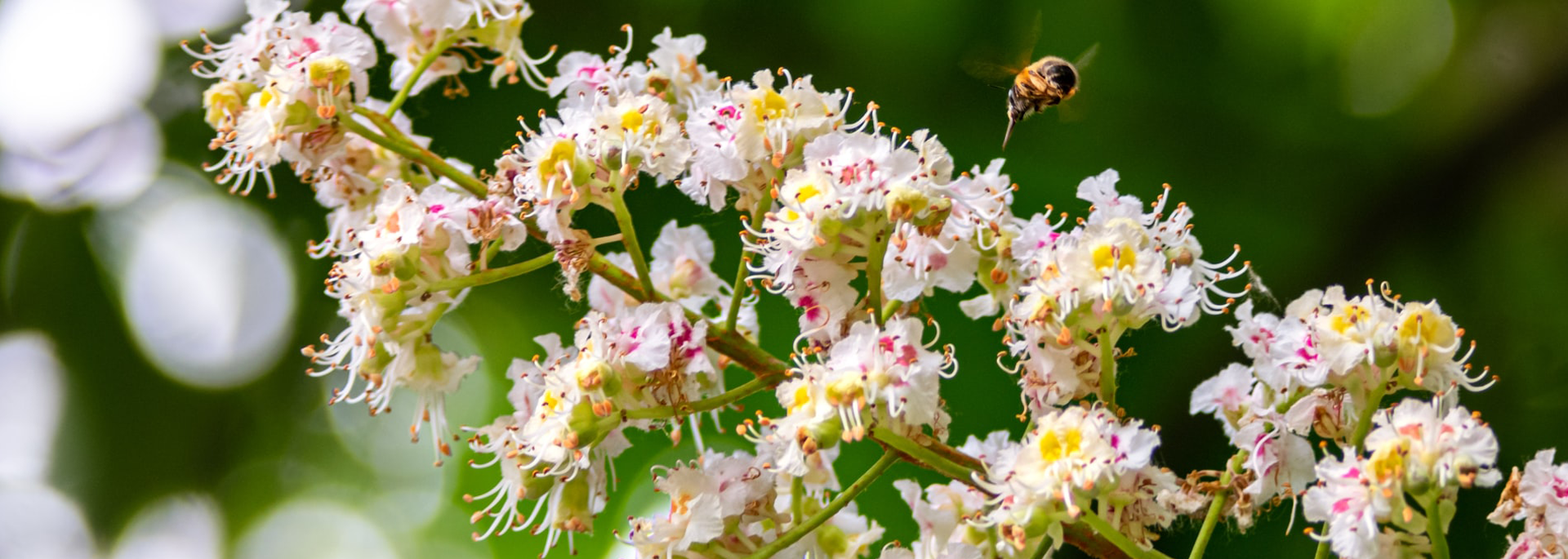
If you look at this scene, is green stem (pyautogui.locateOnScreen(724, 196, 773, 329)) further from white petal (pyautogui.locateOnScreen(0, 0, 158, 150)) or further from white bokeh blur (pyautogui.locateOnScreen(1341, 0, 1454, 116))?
white petal (pyautogui.locateOnScreen(0, 0, 158, 150))

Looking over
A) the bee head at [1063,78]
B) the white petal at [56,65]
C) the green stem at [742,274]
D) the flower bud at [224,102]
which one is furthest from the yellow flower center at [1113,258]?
the white petal at [56,65]

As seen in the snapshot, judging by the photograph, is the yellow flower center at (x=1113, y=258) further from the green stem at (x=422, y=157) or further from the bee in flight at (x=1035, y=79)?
the green stem at (x=422, y=157)

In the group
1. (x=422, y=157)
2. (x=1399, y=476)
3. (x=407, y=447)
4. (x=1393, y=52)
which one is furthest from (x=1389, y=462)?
(x=407, y=447)

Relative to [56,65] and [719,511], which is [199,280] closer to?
[56,65]

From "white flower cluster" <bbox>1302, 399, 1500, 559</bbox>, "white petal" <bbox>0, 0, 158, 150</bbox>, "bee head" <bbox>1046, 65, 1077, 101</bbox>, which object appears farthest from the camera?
"white petal" <bbox>0, 0, 158, 150</bbox>

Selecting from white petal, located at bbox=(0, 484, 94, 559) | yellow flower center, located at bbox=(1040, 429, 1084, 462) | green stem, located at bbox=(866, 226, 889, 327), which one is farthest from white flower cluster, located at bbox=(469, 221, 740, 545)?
white petal, located at bbox=(0, 484, 94, 559)

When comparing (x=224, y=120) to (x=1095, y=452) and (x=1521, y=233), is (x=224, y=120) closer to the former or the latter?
(x=1095, y=452)
